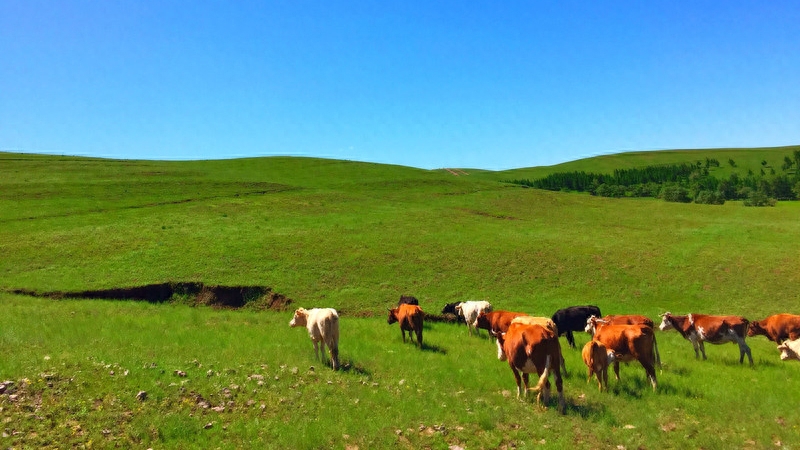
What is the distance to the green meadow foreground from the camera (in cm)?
956

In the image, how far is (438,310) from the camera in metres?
25.4

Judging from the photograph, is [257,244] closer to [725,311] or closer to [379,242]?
[379,242]

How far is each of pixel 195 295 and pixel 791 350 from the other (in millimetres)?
27554

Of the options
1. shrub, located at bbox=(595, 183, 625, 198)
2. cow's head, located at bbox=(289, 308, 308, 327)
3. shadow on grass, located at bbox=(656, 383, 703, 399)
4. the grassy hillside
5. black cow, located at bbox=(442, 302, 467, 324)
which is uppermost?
the grassy hillside

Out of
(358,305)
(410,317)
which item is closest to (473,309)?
(410,317)

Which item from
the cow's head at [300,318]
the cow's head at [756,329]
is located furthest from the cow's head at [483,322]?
the cow's head at [756,329]

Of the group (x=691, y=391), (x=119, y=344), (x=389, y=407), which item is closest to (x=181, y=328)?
(x=119, y=344)

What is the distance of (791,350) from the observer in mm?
16391

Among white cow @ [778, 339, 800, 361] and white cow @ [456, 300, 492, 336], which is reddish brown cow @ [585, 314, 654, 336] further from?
white cow @ [456, 300, 492, 336]

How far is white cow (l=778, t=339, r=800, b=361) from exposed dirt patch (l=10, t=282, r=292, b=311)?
71.1 feet

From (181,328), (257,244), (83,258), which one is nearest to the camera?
(181,328)

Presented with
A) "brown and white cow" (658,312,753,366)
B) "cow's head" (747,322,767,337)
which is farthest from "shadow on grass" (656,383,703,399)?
"cow's head" (747,322,767,337)

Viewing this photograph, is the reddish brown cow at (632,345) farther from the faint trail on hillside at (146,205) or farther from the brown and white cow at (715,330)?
the faint trail on hillside at (146,205)

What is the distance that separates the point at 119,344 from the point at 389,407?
945 centimetres
